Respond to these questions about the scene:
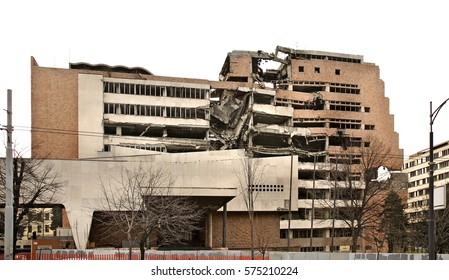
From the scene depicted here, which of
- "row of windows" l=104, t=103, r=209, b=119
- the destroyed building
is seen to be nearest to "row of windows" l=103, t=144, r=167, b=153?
the destroyed building

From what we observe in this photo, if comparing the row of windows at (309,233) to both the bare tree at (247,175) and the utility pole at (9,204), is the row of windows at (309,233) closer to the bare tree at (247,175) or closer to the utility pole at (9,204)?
the bare tree at (247,175)

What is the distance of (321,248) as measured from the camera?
65875 mm

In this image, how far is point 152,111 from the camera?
59.4 metres

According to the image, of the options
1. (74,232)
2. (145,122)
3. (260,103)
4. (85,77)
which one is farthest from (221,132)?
(74,232)

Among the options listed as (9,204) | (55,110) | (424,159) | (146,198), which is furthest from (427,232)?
(424,159)

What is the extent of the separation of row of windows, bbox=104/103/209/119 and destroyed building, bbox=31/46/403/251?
5.4 inches

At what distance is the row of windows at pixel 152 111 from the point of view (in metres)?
58.5

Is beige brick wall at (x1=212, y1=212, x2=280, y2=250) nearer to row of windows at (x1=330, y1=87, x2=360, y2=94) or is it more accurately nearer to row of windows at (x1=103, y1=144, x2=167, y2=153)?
row of windows at (x1=103, y1=144, x2=167, y2=153)

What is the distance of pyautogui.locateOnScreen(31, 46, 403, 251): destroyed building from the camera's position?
49.9 m

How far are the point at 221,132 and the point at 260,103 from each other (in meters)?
7.56

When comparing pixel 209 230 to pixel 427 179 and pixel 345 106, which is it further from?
pixel 427 179

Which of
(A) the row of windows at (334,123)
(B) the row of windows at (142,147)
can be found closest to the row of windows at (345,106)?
(A) the row of windows at (334,123)

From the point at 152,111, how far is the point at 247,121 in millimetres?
14679

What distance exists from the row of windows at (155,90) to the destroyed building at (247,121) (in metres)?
0.14
